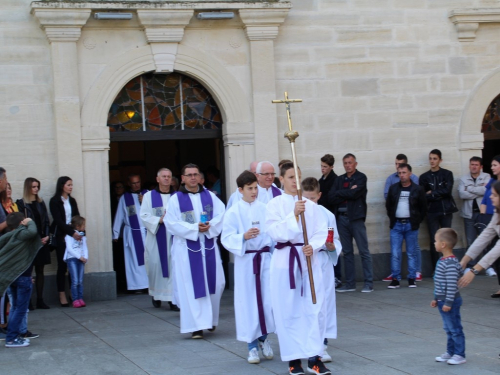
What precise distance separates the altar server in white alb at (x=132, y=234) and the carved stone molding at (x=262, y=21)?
285cm

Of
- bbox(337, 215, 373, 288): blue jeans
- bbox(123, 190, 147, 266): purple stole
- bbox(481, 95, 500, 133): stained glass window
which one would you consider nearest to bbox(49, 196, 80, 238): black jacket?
bbox(123, 190, 147, 266): purple stole

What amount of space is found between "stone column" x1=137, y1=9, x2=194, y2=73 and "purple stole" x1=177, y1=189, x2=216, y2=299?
3138 millimetres

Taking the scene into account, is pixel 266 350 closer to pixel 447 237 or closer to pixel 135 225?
pixel 447 237

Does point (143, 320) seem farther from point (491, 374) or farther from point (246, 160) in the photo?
point (491, 374)

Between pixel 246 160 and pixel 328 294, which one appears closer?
pixel 328 294

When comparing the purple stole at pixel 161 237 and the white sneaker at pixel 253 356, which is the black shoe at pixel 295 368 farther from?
the purple stole at pixel 161 237

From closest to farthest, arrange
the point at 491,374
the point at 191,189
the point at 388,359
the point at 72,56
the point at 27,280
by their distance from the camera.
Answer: the point at 491,374, the point at 388,359, the point at 27,280, the point at 191,189, the point at 72,56

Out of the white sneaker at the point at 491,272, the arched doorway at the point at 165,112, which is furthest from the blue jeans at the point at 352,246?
the white sneaker at the point at 491,272

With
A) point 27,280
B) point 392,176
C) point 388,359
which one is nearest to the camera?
point 388,359

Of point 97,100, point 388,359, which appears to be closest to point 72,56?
point 97,100

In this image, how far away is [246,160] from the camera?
39.0ft

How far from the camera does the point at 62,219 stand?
10.9 meters

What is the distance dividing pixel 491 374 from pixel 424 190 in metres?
5.52

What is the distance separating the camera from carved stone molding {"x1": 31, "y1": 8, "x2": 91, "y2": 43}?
1098 centimetres
